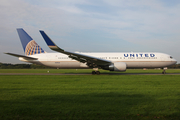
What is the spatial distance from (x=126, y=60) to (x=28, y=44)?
50.0ft

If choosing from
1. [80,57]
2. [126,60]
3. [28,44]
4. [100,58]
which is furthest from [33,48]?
[126,60]

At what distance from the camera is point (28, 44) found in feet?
74.4

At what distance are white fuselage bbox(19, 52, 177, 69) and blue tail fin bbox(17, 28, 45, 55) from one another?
1.19 metres

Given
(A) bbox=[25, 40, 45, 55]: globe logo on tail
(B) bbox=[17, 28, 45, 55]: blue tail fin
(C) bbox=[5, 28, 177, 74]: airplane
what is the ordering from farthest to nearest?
1. (A) bbox=[25, 40, 45, 55]: globe logo on tail
2. (B) bbox=[17, 28, 45, 55]: blue tail fin
3. (C) bbox=[5, 28, 177, 74]: airplane

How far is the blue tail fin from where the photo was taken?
22.3 m

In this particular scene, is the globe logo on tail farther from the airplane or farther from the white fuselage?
the white fuselage

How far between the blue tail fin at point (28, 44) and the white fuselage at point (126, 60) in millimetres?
1192

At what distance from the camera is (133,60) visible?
70.6 feet

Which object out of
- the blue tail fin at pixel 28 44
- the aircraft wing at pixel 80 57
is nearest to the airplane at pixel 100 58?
the blue tail fin at pixel 28 44

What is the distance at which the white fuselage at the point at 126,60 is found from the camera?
2161cm

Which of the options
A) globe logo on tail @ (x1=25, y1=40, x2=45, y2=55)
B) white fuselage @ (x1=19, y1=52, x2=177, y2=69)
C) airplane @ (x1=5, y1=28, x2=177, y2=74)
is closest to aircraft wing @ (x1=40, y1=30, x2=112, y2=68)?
airplane @ (x1=5, y1=28, x2=177, y2=74)

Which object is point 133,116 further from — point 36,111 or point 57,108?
point 36,111

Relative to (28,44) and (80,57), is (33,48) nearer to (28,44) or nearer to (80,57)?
(28,44)

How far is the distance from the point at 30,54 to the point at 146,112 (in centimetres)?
2191
